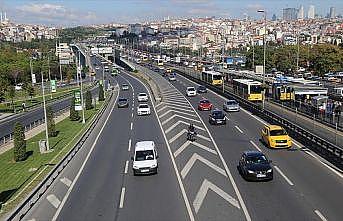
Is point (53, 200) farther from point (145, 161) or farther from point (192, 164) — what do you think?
point (192, 164)

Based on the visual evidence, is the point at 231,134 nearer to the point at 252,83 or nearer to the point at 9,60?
the point at 252,83

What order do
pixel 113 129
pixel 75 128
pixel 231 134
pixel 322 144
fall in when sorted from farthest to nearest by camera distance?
pixel 75 128 < pixel 113 129 < pixel 231 134 < pixel 322 144

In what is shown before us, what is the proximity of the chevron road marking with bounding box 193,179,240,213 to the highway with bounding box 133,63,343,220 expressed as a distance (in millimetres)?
635

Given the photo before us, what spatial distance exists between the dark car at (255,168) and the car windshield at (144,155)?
5.15 metres

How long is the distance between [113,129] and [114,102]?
1095 inches

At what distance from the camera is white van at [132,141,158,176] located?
80.9 feet

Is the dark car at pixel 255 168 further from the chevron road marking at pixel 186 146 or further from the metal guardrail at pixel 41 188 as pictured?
the metal guardrail at pixel 41 188

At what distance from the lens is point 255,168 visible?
22656mm

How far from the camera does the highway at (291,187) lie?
17.9 meters

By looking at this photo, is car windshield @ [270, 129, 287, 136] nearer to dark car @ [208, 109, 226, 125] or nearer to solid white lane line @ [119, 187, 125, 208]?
dark car @ [208, 109, 226, 125]

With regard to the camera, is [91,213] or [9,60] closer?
[91,213]

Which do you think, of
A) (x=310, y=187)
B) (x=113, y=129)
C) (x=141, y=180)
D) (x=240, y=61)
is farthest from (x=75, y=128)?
(x=240, y=61)

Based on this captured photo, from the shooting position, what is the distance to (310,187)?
21.3 m

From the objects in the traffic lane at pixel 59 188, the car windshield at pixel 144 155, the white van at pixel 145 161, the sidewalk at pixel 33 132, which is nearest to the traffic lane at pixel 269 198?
the white van at pixel 145 161
